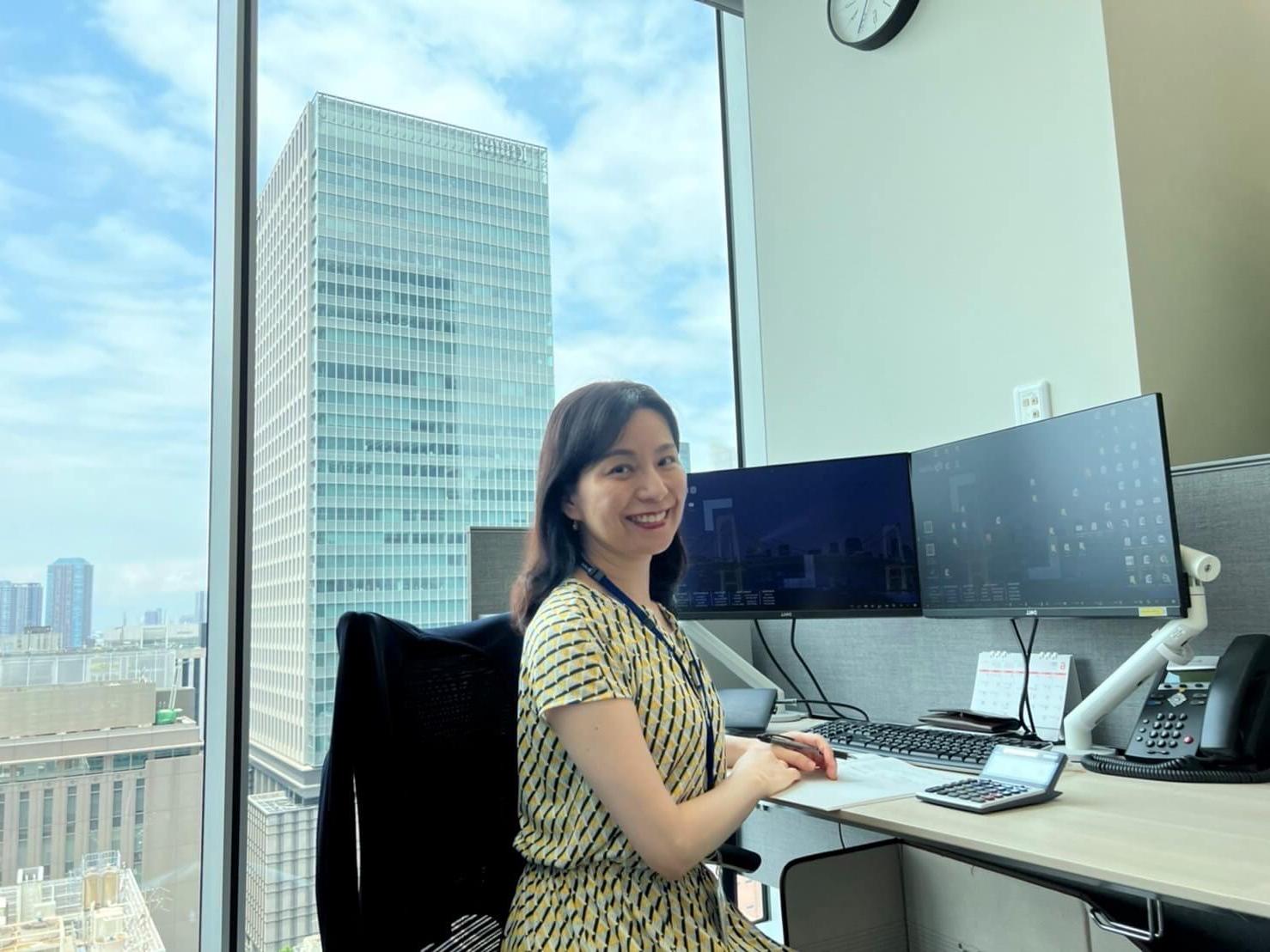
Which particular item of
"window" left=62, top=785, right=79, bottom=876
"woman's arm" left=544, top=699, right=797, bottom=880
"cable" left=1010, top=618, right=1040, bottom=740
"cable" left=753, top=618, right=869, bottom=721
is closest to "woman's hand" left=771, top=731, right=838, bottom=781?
"woman's arm" left=544, top=699, right=797, bottom=880

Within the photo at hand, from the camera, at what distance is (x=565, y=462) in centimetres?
123

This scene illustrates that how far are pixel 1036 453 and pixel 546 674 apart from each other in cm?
96

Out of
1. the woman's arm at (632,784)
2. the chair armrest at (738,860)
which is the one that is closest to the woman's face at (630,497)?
the woman's arm at (632,784)

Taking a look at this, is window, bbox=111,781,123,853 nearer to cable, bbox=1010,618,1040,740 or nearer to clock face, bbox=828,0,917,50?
cable, bbox=1010,618,1040,740

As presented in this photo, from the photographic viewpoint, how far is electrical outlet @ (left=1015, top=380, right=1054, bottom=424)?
180 cm

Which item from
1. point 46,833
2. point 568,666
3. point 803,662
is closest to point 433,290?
point 803,662

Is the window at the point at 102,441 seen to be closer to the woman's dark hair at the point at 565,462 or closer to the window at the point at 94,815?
the window at the point at 94,815

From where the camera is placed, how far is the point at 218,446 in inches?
75.9

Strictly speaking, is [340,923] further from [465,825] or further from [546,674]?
[546,674]

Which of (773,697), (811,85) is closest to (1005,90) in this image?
(811,85)

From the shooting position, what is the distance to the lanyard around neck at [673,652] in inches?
46.6

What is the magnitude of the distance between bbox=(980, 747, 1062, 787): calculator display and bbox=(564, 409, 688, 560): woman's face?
56 centimetres

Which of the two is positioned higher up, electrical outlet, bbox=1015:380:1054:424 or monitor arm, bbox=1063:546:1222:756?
electrical outlet, bbox=1015:380:1054:424

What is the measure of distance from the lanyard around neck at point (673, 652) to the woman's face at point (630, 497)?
35 millimetres
